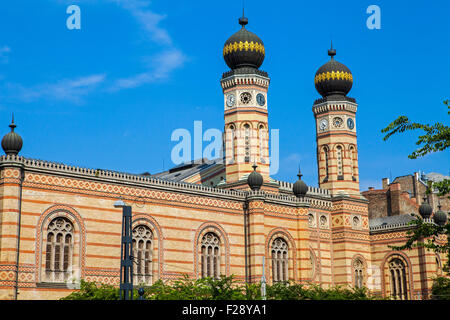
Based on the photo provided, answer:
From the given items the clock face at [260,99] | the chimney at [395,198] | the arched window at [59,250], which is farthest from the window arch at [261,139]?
the chimney at [395,198]

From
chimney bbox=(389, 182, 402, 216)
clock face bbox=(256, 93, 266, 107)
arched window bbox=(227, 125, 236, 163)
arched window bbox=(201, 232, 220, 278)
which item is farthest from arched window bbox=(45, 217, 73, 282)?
chimney bbox=(389, 182, 402, 216)

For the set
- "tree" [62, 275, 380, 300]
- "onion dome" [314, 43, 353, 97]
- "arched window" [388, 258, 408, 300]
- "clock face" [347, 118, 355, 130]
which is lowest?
"tree" [62, 275, 380, 300]

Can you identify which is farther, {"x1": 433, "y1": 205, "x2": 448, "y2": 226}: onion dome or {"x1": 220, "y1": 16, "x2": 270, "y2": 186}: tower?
{"x1": 433, "y1": 205, "x2": 448, "y2": 226}: onion dome

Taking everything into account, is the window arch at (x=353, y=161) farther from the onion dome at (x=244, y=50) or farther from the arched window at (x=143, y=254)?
the arched window at (x=143, y=254)

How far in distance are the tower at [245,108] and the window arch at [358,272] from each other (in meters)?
10.2

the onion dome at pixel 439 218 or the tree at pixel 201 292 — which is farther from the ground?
the onion dome at pixel 439 218

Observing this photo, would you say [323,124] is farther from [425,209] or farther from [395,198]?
[395,198]

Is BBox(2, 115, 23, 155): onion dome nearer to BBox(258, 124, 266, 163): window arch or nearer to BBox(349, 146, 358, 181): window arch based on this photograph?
BBox(258, 124, 266, 163): window arch

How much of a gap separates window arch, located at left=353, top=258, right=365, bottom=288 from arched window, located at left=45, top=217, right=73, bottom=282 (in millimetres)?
23674

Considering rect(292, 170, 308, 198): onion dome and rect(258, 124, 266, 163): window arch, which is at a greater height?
rect(258, 124, 266, 163): window arch

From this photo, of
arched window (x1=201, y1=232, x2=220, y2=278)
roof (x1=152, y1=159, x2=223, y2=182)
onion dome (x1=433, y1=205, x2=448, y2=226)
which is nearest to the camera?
arched window (x1=201, y1=232, x2=220, y2=278)

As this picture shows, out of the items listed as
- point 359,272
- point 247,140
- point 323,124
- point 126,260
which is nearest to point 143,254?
point 247,140

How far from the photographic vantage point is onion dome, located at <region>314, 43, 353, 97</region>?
167 feet

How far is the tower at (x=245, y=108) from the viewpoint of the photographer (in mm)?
45125
